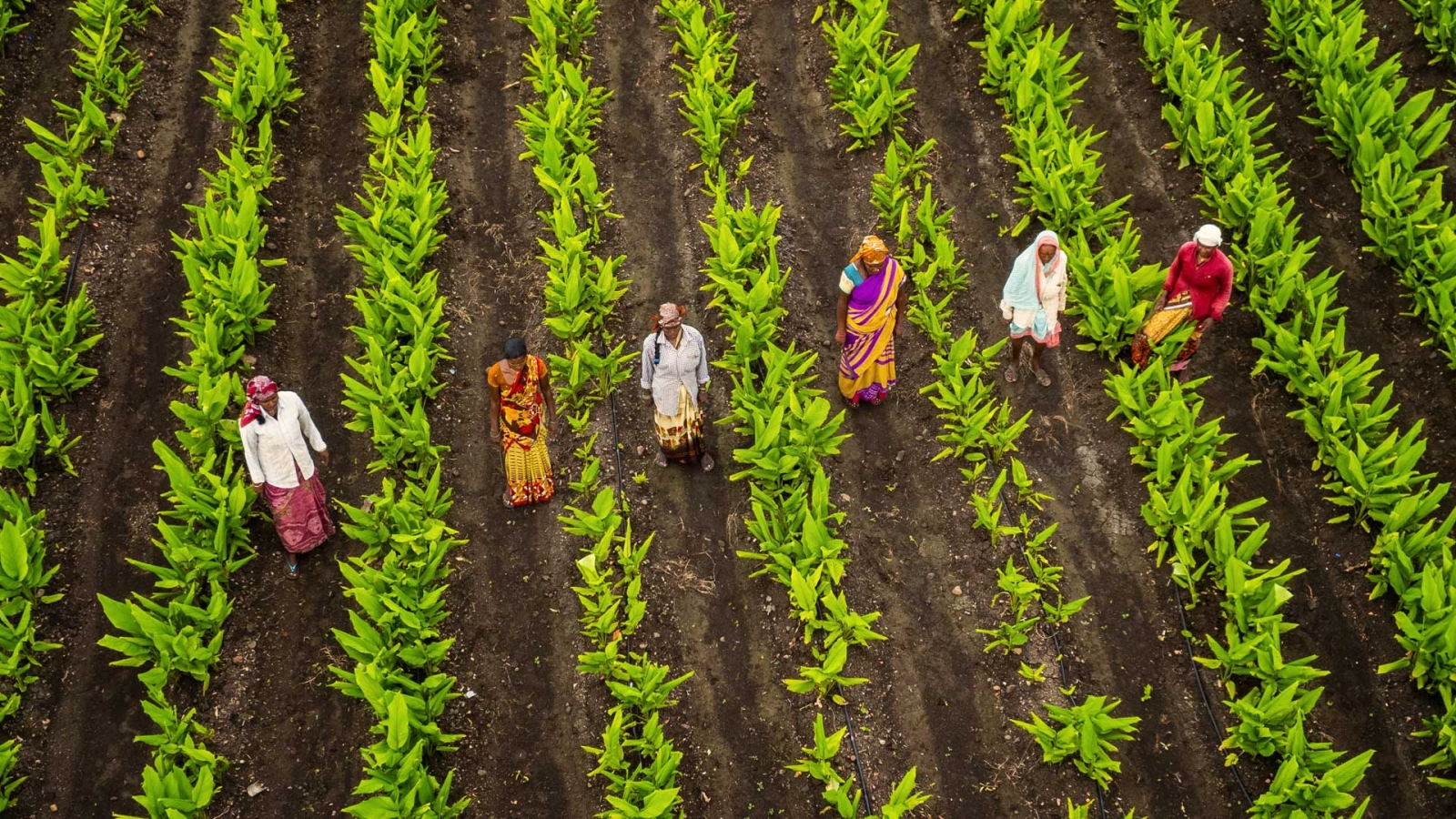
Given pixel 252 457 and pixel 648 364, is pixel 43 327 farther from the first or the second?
pixel 648 364

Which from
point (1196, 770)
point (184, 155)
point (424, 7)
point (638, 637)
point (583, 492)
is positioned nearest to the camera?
point (1196, 770)

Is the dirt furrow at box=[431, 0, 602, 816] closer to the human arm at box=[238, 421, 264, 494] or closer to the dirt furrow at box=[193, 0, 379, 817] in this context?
the dirt furrow at box=[193, 0, 379, 817]

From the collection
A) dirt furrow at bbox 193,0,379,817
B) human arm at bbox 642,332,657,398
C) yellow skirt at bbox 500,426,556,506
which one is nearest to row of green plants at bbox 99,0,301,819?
dirt furrow at bbox 193,0,379,817

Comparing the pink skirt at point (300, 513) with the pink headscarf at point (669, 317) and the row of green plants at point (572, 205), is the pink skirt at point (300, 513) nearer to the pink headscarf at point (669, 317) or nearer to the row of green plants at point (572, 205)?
the row of green plants at point (572, 205)

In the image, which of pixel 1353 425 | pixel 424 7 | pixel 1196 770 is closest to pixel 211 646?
pixel 1196 770

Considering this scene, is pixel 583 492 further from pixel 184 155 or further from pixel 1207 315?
pixel 184 155
